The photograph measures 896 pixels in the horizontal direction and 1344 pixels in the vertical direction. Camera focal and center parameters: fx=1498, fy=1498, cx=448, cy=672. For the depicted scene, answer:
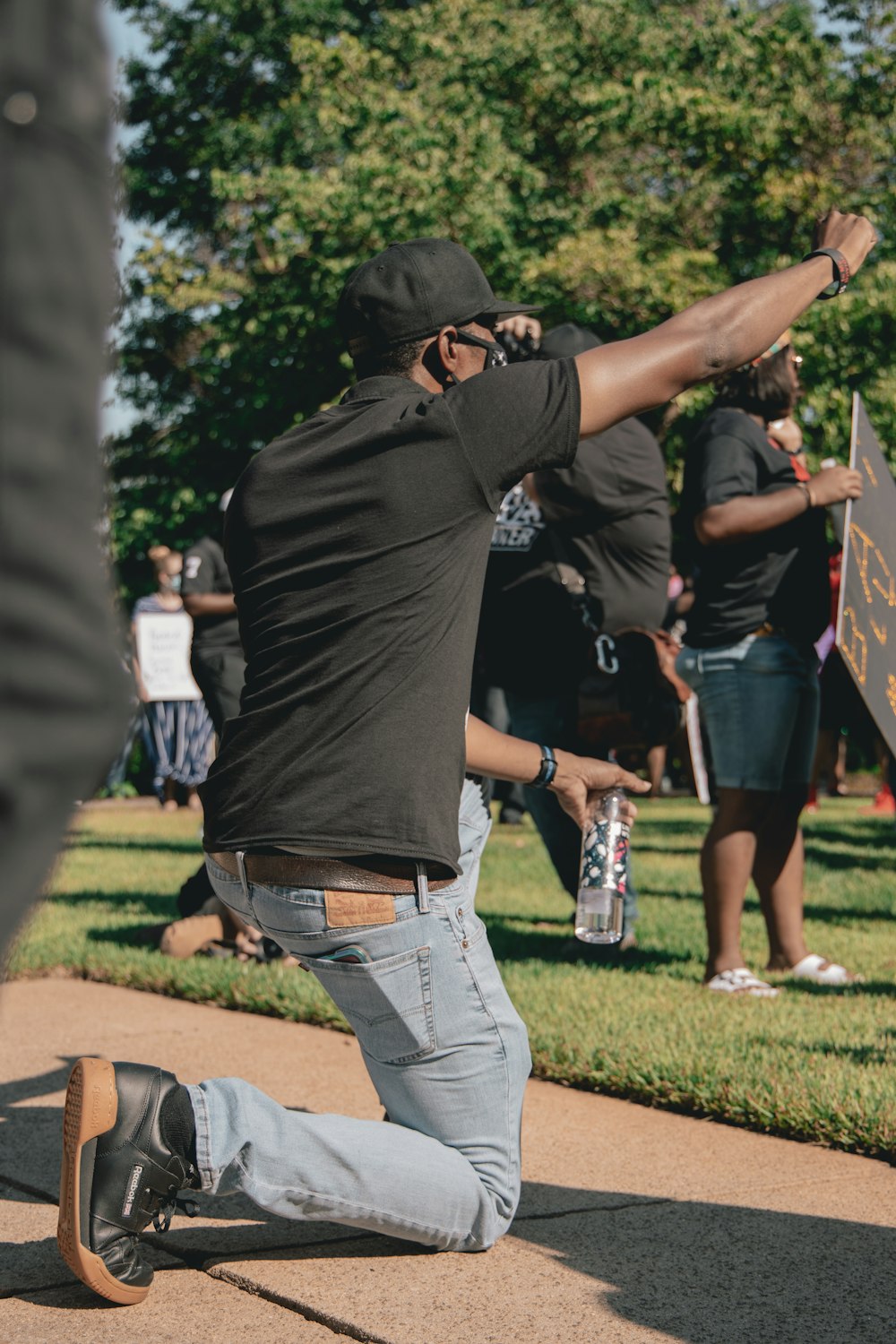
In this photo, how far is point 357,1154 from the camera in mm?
2746

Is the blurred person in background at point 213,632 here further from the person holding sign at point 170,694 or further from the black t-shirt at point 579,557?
the person holding sign at point 170,694

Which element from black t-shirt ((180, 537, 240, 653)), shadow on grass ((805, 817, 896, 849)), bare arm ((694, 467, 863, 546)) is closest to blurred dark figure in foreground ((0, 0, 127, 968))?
bare arm ((694, 467, 863, 546))

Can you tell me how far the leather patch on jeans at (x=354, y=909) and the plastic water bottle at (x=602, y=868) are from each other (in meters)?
0.77

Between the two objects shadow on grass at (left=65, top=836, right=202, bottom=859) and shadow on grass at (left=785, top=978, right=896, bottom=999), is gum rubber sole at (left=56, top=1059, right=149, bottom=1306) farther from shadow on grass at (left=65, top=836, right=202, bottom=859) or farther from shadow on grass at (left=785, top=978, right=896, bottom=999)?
shadow on grass at (left=65, top=836, right=202, bottom=859)

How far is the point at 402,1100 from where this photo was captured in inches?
112

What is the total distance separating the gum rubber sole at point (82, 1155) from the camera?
8.52ft

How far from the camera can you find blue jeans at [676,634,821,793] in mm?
5246

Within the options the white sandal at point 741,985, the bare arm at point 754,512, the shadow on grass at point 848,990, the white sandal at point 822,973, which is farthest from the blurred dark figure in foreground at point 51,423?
the white sandal at point 822,973

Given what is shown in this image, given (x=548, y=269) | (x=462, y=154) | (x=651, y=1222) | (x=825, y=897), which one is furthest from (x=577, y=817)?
(x=462, y=154)

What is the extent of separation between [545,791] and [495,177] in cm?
1777

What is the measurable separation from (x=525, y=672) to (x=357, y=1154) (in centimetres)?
292

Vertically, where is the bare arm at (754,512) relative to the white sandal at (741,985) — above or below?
above

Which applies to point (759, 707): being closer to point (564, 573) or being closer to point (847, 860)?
point (564, 573)

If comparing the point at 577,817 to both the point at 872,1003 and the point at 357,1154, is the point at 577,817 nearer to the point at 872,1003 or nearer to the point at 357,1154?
the point at 357,1154
